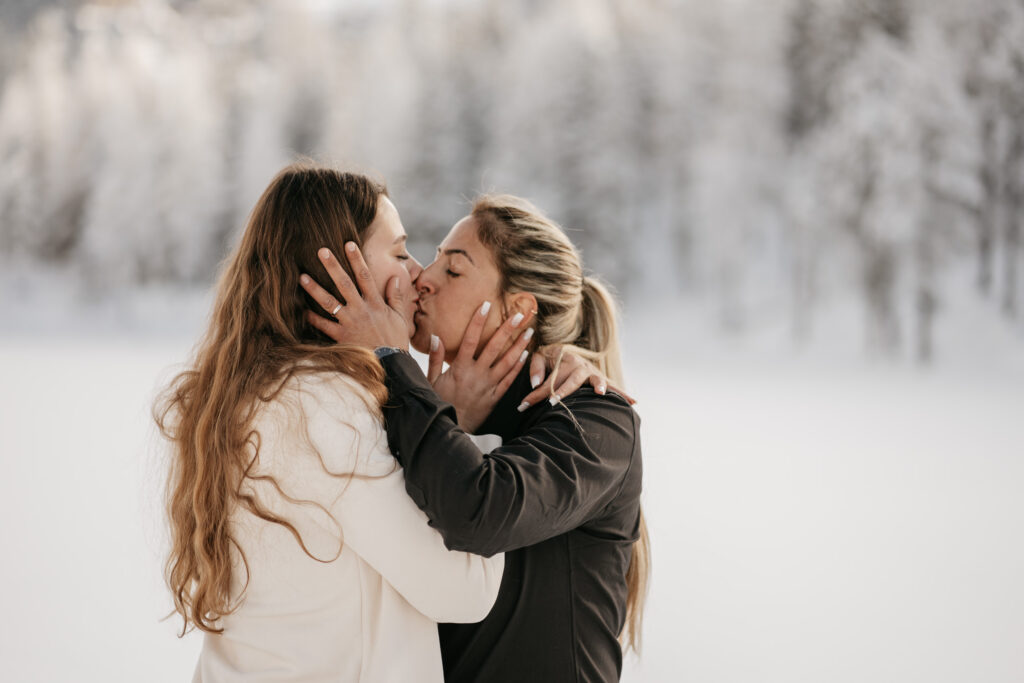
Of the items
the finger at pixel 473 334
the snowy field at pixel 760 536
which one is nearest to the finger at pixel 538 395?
the finger at pixel 473 334

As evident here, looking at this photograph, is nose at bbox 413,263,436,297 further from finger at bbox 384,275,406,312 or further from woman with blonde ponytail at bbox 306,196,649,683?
finger at bbox 384,275,406,312

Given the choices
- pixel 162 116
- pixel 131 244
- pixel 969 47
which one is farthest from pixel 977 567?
pixel 162 116

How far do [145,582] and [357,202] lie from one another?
11.4ft

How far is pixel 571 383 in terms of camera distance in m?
1.69

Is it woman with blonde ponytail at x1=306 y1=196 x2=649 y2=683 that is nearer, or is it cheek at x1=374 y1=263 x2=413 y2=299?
woman with blonde ponytail at x1=306 y1=196 x2=649 y2=683

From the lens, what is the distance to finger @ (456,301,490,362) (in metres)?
1.88

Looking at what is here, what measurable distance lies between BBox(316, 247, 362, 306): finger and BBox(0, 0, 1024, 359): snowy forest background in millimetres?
9715

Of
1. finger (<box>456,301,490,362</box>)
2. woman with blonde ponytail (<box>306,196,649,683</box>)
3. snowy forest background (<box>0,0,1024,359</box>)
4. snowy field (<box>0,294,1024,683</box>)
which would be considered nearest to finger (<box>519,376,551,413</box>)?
woman with blonde ponytail (<box>306,196,649,683</box>)

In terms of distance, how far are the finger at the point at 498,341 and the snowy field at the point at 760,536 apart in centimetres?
73

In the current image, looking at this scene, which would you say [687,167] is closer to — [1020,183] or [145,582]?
[1020,183]

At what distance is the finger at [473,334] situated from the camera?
1885 millimetres

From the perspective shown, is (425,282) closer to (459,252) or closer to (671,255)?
(459,252)

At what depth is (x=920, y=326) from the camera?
1034 cm

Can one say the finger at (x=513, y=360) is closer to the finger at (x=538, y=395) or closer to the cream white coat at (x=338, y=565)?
the finger at (x=538, y=395)
